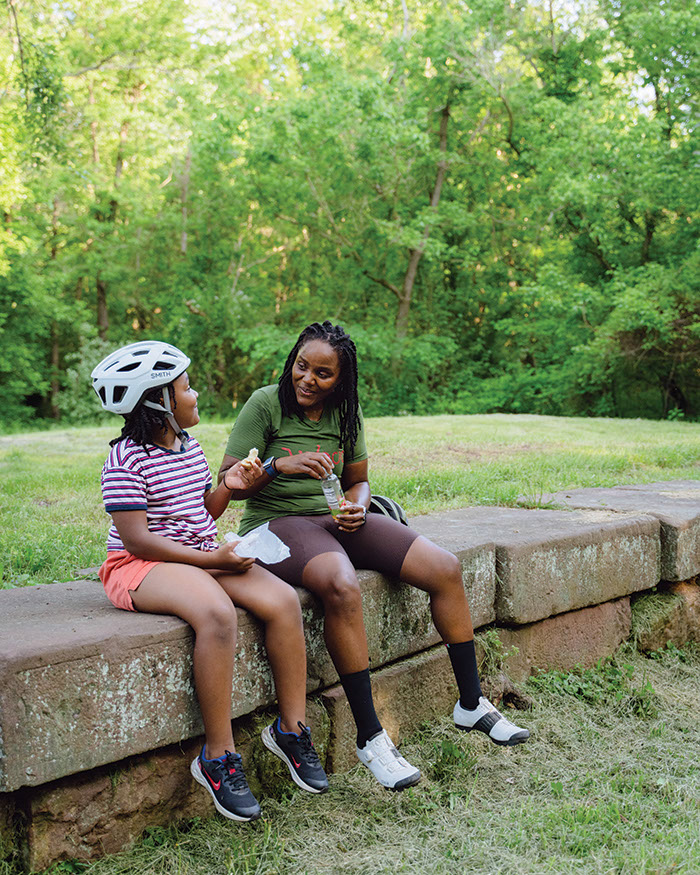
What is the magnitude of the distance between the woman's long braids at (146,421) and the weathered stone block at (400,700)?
109 cm

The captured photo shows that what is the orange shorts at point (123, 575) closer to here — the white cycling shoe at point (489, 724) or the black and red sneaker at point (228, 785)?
the black and red sneaker at point (228, 785)

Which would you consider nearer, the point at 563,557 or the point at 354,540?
the point at 354,540

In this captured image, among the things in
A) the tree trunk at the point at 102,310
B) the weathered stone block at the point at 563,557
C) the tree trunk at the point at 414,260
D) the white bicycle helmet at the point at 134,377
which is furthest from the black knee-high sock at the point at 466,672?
the tree trunk at the point at 102,310

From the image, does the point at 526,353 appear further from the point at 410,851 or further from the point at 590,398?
the point at 410,851

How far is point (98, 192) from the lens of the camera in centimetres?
1989

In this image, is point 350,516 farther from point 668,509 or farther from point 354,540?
point 668,509

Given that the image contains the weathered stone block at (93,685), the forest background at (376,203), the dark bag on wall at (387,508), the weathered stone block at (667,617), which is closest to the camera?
the weathered stone block at (93,685)

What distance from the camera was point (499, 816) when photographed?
2.65 metres

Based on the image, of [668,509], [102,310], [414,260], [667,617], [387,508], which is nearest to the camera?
[387,508]

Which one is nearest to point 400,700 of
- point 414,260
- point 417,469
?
point 417,469

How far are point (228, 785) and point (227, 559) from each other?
649 millimetres

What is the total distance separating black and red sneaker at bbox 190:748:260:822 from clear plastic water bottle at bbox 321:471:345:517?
3.15ft

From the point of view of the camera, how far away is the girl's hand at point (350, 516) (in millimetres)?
3016

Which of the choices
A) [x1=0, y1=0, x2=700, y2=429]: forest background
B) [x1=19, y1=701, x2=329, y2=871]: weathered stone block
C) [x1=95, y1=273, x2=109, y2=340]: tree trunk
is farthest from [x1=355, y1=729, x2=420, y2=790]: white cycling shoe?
[x1=95, y1=273, x2=109, y2=340]: tree trunk
